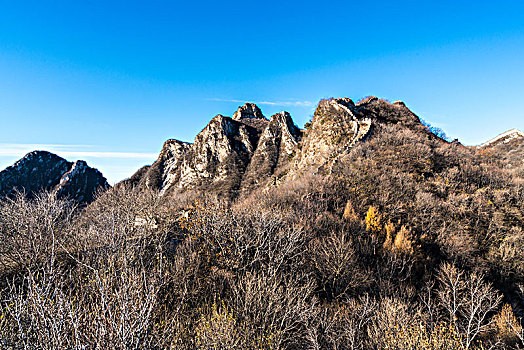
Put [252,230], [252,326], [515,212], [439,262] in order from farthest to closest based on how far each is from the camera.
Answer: [515,212] < [439,262] < [252,230] < [252,326]

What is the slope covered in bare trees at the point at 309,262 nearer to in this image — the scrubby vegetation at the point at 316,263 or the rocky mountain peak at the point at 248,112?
the scrubby vegetation at the point at 316,263

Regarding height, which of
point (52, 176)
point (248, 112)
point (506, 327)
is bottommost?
point (506, 327)

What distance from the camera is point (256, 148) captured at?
7662 centimetres

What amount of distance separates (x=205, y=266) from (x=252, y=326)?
6.96 m

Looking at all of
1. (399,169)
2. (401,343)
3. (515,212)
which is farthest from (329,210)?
(515,212)

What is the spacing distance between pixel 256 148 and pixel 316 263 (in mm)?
61787

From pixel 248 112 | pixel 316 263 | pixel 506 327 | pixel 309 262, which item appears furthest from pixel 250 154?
pixel 506 327

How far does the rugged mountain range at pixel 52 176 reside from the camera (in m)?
103

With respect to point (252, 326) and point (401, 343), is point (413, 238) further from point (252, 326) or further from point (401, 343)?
point (252, 326)

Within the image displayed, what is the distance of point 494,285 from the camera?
762 inches

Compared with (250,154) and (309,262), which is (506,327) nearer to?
(309,262)

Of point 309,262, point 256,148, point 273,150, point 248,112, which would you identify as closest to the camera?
point 309,262

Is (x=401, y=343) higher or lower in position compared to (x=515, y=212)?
lower

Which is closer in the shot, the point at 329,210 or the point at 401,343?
the point at 401,343
